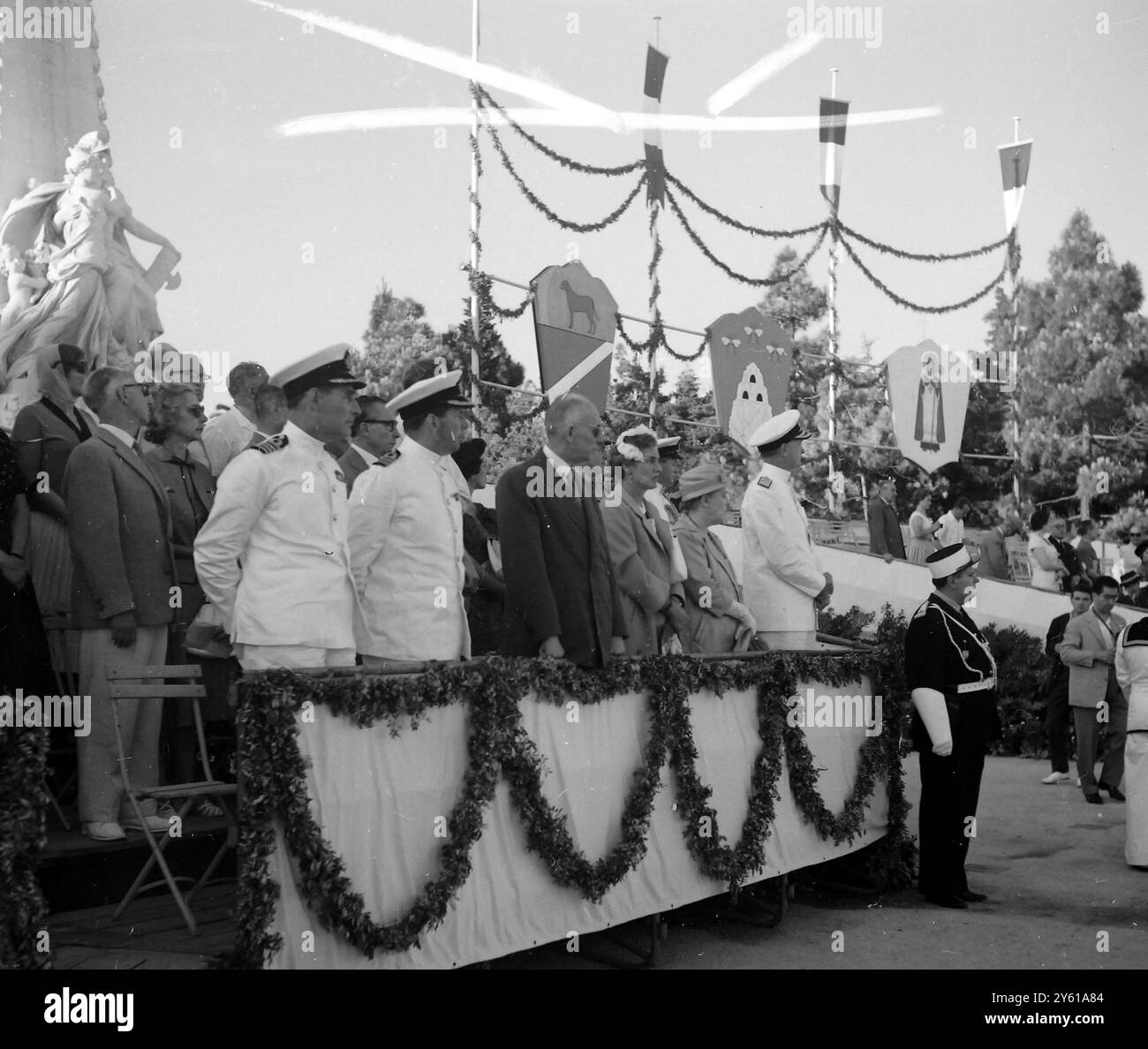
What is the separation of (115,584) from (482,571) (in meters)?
2.08

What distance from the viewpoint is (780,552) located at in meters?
7.55

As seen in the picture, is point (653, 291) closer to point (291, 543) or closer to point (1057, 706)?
point (1057, 706)

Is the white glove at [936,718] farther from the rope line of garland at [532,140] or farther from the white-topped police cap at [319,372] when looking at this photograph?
the rope line of garland at [532,140]

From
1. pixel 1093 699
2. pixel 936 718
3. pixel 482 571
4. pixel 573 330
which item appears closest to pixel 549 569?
pixel 482 571

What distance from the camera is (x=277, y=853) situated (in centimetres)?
422

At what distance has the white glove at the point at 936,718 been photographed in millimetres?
7207

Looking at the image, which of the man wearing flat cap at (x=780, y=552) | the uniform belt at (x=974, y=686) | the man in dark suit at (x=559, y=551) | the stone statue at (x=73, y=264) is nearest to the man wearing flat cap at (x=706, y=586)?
the man wearing flat cap at (x=780, y=552)

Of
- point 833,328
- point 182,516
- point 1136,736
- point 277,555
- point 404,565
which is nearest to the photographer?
point 277,555

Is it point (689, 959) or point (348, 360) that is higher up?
point (348, 360)
